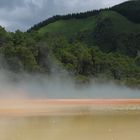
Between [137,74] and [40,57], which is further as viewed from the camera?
[137,74]

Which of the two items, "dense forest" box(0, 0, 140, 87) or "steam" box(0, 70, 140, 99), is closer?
"steam" box(0, 70, 140, 99)

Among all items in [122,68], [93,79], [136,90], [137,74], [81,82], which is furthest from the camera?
[137,74]

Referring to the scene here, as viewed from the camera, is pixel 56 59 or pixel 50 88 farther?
pixel 56 59

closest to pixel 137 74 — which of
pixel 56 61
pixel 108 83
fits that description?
pixel 108 83

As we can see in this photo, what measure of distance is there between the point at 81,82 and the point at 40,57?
12400 mm

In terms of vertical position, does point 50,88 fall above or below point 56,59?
below

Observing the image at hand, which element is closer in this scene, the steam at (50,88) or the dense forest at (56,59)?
the steam at (50,88)

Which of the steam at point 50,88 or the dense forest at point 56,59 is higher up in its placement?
the dense forest at point 56,59

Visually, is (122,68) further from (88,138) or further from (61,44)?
(88,138)

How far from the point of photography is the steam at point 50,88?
75.5 metres

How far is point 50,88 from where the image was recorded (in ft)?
292

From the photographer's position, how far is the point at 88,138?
800 inches

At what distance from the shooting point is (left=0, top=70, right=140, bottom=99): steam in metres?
75.5

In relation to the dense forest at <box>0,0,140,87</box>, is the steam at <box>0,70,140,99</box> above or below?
below
